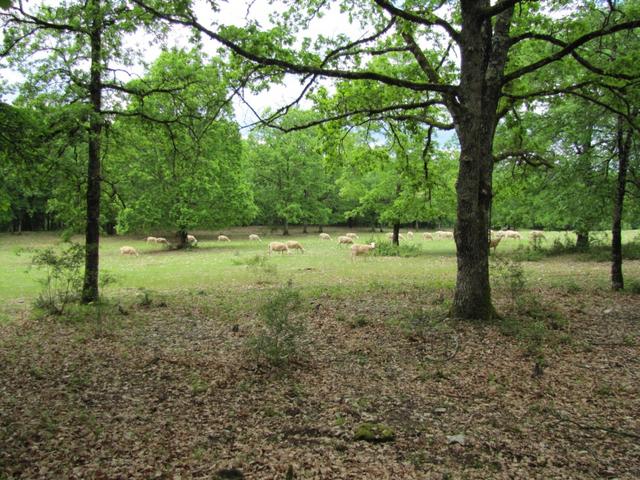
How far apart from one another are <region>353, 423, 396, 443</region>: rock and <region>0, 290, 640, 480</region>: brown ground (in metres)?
0.10

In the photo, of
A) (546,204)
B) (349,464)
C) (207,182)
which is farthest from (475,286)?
(207,182)

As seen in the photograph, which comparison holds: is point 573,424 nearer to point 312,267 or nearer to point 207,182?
point 312,267

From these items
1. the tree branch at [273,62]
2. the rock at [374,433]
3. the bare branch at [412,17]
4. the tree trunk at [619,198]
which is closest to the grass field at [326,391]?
the rock at [374,433]

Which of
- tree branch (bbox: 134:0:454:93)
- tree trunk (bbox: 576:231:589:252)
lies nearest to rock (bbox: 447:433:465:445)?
tree branch (bbox: 134:0:454:93)

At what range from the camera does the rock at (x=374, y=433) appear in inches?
188

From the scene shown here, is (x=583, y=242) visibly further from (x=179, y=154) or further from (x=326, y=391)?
(x=326, y=391)

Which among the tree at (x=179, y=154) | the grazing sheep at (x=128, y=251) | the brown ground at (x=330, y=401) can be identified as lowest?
the brown ground at (x=330, y=401)

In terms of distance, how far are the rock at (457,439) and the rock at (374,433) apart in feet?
2.05

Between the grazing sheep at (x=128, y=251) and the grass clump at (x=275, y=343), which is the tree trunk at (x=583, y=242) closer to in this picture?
the grass clump at (x=275, y=343)

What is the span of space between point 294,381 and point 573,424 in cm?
377

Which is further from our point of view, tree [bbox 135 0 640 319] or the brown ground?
tree [bbox 135 0 640 319]

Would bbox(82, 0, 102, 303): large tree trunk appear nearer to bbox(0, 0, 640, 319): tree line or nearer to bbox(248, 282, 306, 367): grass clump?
bbox(0, 0, 640, 319): tree line

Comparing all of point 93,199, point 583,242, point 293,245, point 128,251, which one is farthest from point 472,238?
point 128,251

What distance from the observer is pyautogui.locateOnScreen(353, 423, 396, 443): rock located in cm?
477
